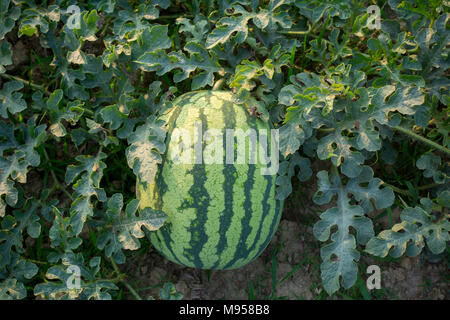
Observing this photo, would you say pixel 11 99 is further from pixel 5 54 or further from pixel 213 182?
pixel 213 182

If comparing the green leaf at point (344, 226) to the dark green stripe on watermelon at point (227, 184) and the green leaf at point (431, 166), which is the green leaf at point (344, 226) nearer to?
the green leaf at point (431, 166)

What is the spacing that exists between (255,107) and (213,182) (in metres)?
0.44

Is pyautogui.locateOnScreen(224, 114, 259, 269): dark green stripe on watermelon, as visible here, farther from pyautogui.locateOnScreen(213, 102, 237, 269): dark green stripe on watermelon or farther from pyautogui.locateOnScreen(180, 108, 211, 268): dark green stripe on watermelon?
pyautogui.locateOnScreen(180, 108, 211, 268): dark green stripe on watermelon

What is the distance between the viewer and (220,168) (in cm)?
219

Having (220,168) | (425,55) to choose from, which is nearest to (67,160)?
(220,168)

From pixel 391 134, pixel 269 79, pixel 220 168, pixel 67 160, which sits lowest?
pixel 67 160

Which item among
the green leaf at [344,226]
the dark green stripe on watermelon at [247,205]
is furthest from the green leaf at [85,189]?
the green leaf at [344,226]

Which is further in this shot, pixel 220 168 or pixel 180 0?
pixel 180 0

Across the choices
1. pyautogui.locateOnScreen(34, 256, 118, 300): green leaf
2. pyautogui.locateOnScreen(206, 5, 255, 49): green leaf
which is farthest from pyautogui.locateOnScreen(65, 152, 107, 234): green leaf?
pyautogui.locateOnScreen(206, 5, 255, 49): green leaf

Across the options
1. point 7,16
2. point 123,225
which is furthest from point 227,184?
point 7,16

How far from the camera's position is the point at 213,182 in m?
2.19

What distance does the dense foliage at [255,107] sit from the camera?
2.31 metres
